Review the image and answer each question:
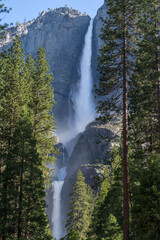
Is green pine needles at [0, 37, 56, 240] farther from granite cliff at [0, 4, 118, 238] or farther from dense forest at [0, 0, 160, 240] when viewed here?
granite cliff at [0, 4, 118, 238]

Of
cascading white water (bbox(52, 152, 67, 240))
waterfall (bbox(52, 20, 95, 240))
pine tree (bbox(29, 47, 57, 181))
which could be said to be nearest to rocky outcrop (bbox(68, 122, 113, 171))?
cascading white water (bbox(52, 152, 67, 240))

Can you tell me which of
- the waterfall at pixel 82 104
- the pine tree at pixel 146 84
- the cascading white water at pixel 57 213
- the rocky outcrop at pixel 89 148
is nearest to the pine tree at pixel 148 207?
the pine tree at pixel 146 84

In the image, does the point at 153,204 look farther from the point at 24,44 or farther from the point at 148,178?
the point at 24,44

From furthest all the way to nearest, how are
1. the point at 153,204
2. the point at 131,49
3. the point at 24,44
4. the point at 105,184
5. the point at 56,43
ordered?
the point at 24,44 < the point at 56,43 < the point at 105,184 < the point at 131,49 < the point at 153,204

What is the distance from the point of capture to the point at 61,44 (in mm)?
124438

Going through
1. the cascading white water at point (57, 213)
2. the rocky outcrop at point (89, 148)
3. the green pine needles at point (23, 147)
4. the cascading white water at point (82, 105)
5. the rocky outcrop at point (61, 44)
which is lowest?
the cascading white water at point (57, 213)

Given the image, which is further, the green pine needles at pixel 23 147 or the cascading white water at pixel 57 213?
the cascading white water at pixel 57 213

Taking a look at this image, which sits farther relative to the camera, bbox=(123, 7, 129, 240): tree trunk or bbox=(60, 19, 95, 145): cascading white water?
bbox=(60, 19, 95, 145): cascading white water

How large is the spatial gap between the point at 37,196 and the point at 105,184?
13.2m

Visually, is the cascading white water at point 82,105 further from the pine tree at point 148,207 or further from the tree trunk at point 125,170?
the pine tree at point 148,207

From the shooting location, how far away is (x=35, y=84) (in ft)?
74.2

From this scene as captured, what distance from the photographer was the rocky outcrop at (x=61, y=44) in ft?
365

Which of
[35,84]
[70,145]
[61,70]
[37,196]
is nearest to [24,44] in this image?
[61,70]

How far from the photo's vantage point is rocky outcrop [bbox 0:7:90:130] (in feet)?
365
